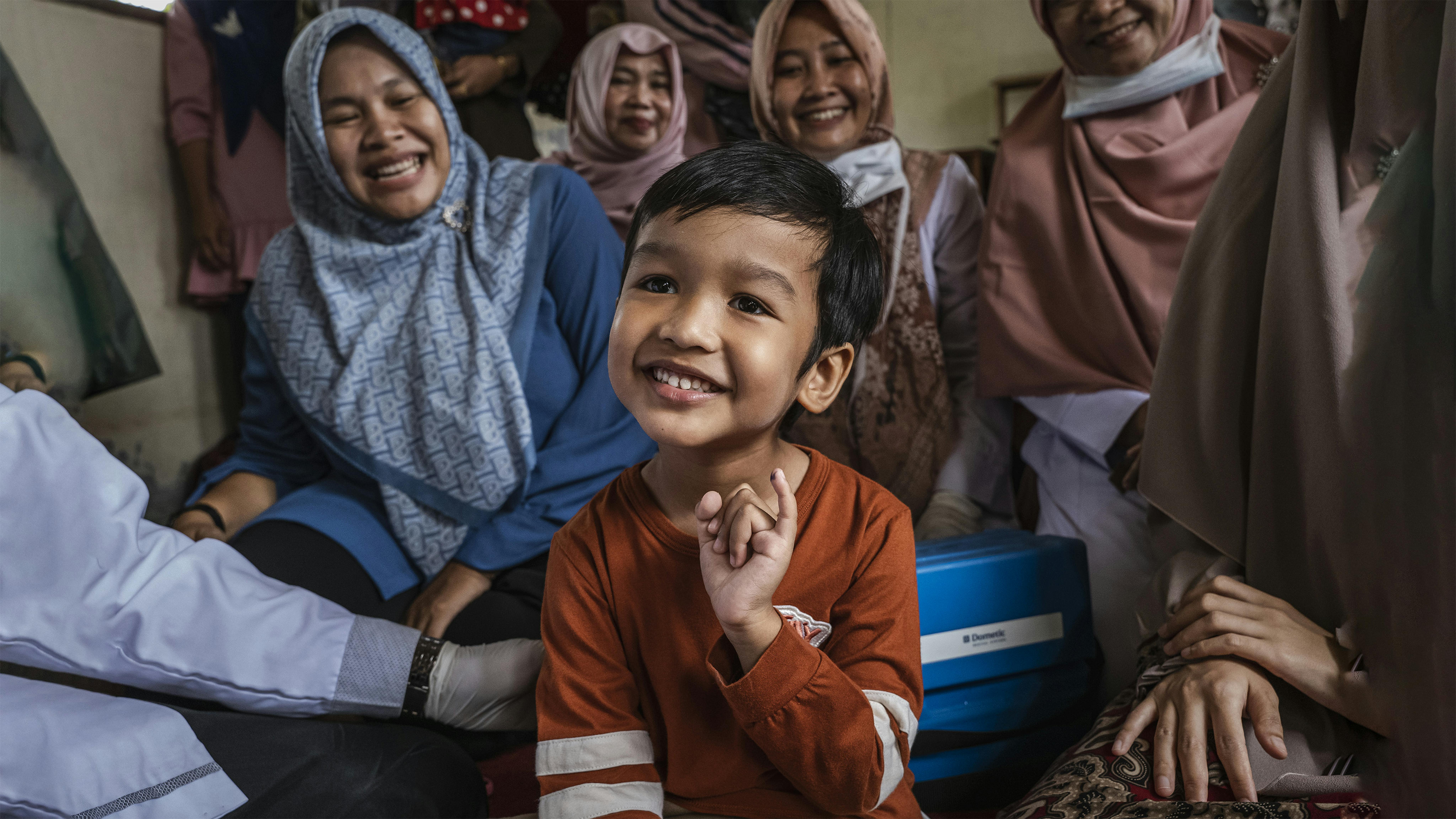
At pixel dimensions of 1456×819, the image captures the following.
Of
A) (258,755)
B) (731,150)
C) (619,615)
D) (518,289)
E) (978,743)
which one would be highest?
(731,150)

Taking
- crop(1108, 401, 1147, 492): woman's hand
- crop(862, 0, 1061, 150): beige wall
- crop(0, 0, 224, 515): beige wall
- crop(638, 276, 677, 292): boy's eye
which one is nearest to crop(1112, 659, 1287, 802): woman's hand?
crop(1108, 401, 1147, 492): woman's hand

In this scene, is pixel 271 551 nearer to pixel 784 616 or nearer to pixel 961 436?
pixel 784 616

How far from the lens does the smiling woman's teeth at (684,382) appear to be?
2.31ft

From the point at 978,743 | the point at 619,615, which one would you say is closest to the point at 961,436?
the point at 978,743

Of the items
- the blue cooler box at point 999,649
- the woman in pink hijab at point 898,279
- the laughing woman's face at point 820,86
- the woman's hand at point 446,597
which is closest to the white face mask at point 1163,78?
the woman in pink hijab at point 898,279

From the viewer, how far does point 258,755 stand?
0.91 meters

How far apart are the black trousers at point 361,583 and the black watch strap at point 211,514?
99mm

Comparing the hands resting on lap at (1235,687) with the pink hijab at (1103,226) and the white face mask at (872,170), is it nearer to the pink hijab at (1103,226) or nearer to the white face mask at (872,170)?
the pink hijab at (1103,226)

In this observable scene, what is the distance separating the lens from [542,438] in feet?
4.64

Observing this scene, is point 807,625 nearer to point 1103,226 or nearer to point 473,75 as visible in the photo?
point 1103,226

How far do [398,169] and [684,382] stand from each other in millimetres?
961

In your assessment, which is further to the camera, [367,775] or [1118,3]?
[1118,3]

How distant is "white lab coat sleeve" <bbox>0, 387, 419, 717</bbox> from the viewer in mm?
850

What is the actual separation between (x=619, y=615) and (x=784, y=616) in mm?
152
